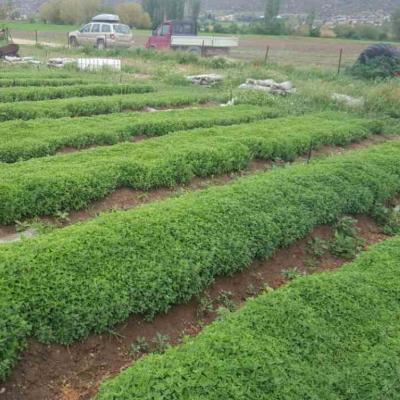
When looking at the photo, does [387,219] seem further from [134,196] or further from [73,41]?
[73,41]

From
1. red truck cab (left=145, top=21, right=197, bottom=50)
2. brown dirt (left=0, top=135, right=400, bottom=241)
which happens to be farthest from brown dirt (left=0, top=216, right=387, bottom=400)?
red truck cab (left=145, top=21, right=197, bottom=50)

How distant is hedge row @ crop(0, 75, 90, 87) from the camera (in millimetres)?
14188

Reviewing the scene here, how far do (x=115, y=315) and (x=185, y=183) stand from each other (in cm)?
344

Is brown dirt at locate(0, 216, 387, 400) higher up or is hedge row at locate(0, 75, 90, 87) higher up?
hedge row at locate(0, 75, 90, 87)

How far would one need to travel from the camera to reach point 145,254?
15.1 ft

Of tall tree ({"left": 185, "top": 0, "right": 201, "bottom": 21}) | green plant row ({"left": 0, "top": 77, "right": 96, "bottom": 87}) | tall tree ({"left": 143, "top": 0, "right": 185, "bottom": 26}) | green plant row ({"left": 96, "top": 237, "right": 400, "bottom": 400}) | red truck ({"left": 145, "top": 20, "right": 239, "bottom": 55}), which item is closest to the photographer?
green plant row ({"left": 96, "top": 237, "right": 400, "bottom": 400})

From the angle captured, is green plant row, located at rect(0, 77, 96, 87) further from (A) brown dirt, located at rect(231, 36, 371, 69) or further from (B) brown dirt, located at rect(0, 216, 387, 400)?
(A) brown dirt, located at rect(231, 36, 371, 69)

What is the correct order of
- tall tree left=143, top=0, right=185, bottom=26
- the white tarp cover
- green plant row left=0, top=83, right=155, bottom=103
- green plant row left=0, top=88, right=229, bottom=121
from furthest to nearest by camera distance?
tall tree left=143, top=0, right=185, bottom=26 < the white tarp cover < green plant row left=0, top=83, right=155, bottom=103 < green plant row left=0, top=88, right=229, bottom=121

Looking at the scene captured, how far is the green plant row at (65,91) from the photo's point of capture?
40.3 feet

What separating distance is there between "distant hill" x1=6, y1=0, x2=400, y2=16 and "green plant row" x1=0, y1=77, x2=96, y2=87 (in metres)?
59.5

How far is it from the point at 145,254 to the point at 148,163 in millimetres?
2606

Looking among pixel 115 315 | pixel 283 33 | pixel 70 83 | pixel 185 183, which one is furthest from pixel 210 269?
pixel 283 33

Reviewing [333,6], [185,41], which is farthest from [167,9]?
[185,41]

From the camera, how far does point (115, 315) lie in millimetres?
4086
